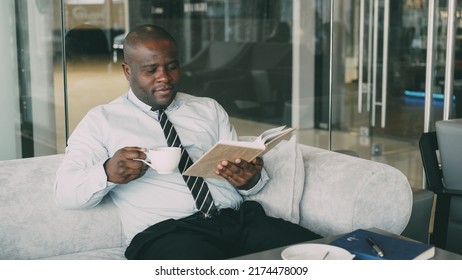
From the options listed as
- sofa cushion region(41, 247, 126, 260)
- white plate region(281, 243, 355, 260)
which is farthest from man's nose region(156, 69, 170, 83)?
white plate region(281, 243, 355, 260)

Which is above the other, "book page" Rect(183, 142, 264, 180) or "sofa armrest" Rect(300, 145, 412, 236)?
"book page" Rect(183, 142, 264, 180)

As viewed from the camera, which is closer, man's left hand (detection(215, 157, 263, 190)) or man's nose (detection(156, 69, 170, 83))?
man's left hand (detection(215, 157, 263, 190))

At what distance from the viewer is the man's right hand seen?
2.24 m

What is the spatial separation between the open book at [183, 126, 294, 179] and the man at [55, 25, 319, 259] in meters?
0.04

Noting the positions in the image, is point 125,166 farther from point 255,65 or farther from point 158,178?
point 255,65

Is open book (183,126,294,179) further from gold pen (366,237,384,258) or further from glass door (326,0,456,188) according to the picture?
glass door (326,0,456,188)

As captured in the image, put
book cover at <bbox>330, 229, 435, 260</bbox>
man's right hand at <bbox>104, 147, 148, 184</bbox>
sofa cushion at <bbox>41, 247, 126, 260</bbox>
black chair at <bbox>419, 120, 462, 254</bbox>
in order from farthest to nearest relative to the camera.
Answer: black chair at <bbox>419, 120, 462, 254</bbox>
sofa cushion at <bbox>41, 247, 126, 260</bbox>
man's right hand at <bbox>104, 147, 148, 184</bbox>
book cover at <bbox>330, 229, 435, 260</bbox>

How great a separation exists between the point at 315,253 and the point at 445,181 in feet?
5.66

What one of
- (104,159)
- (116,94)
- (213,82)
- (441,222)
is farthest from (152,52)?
(213,82)

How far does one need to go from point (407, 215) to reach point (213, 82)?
2957 mm

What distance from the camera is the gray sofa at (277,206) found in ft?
8.12

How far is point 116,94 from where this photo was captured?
14.6ft

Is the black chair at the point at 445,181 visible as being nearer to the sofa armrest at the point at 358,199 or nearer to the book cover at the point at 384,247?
the sofa armrest at the point at 358,199

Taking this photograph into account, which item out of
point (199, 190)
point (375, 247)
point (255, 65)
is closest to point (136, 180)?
point (199, 190)
